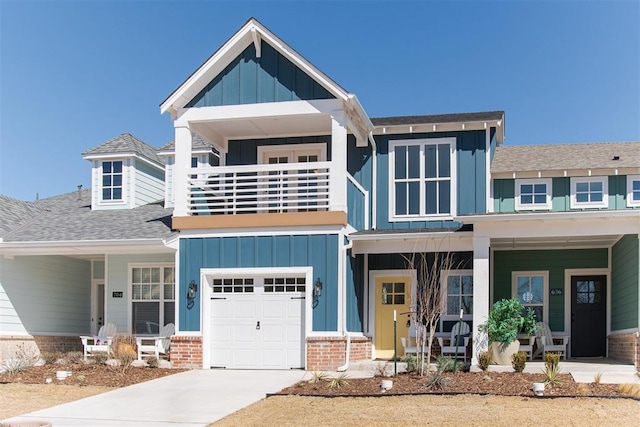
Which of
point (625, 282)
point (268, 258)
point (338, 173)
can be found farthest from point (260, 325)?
point (625, 282)

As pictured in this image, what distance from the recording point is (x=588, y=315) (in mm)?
20656

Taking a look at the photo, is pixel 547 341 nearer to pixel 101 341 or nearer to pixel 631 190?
pixel 631 190

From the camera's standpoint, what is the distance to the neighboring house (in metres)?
18.0

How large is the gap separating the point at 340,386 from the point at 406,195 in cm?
759

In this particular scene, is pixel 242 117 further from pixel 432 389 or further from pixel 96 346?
pixel 432 389

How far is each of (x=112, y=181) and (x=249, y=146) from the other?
4.97 metres

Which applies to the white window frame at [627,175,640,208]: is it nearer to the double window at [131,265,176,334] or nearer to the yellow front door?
the yellow front door

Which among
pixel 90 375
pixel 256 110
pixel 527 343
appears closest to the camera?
pixel 90 375

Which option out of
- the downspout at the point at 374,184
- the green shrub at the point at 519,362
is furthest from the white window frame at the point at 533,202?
the green shrub at the point at 519,362

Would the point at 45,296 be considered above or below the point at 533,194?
below

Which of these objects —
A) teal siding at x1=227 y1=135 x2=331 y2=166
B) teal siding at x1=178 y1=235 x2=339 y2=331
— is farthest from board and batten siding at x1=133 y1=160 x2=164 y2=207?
teal siding at x1=178 y1=235 x2=339 y2=331

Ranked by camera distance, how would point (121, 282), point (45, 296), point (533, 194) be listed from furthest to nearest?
point (45, 296) < point (121, 282) < point (533, 194)

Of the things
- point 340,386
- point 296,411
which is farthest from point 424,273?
point 296,411

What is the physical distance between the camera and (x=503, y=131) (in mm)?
21625
